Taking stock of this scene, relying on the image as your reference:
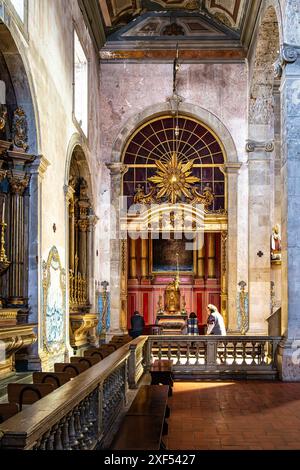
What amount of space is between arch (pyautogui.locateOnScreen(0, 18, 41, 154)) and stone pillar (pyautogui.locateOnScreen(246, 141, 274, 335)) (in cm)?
1035

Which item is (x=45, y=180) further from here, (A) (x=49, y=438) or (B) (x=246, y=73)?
(B) (x=246, y=73)

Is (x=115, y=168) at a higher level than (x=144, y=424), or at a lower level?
higher

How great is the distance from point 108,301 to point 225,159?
18.4 ft

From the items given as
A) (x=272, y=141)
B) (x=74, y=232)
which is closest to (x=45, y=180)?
(x=74, y=232)

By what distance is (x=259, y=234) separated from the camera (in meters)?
21.2

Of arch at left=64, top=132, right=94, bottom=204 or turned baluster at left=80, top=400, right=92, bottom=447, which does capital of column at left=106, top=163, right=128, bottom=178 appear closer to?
arch at left=64, top=132, right=94, bottom=204

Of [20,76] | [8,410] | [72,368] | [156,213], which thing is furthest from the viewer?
[156,213]

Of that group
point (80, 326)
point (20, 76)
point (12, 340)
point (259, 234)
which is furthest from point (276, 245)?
point (12, 340)

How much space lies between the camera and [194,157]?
2222 cm

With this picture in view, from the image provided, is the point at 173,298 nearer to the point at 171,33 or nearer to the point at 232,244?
the point at 232,244

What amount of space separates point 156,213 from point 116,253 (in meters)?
1.75

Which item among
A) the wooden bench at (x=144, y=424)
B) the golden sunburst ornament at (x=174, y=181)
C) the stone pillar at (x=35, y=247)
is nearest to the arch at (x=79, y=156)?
the stone pillar at (x=35, y=247)

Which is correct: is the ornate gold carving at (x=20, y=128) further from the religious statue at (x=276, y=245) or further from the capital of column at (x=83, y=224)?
the religious statue at (x=276, y=245)

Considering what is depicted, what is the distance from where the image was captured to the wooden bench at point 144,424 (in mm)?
5805
